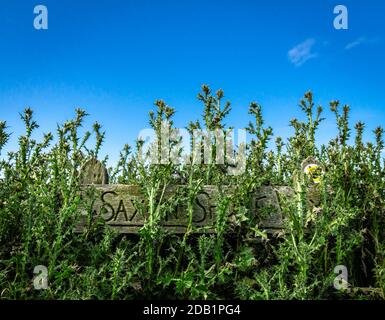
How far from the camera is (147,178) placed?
156 inches

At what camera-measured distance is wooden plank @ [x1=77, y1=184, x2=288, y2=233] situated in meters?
3.86

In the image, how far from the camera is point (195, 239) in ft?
13.0

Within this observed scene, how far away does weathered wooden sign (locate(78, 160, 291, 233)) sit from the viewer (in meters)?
3.86

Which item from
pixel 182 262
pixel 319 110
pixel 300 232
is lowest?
pixel 182 262

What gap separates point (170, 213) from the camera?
3.86 meters

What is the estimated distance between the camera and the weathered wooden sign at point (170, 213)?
3861 millimetres

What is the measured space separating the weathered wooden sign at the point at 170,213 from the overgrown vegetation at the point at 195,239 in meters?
0.10

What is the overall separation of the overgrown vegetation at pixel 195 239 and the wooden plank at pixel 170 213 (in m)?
0.10

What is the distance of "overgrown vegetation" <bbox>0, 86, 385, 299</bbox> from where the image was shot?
11.2 feet
